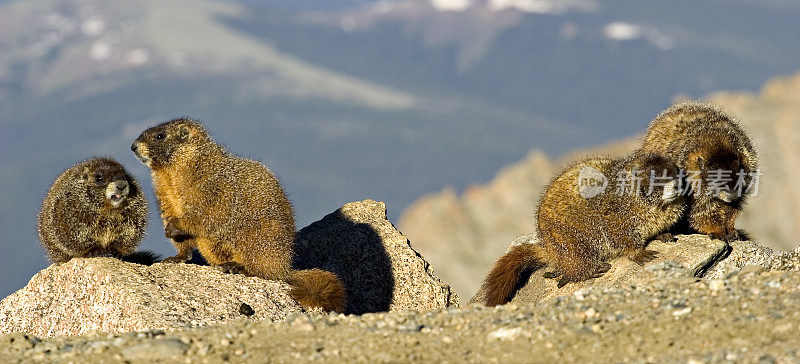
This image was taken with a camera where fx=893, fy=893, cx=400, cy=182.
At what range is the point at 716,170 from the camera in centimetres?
1444

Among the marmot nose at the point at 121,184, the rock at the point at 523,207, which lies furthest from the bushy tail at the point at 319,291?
the rock at the point at 523,207

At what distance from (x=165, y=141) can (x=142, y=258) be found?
6.23 feet

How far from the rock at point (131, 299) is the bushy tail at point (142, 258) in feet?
1.66

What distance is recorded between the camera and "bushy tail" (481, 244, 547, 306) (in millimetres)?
14559

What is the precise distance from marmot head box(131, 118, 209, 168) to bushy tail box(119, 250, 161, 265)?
149cm

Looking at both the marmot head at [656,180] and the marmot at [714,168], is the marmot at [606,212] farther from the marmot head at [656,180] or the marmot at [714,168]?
the marmot at [714,168]

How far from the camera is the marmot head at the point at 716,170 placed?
1428cm

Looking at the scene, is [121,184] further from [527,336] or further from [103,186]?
[527,336]

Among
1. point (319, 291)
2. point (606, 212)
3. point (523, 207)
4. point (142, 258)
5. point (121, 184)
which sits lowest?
point (319, 291)

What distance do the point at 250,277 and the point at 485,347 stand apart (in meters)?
5.66

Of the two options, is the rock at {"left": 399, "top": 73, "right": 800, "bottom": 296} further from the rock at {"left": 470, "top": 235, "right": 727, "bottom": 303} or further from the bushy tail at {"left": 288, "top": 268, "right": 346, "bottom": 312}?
the bushy tail at {"left": 288, "top": 268, "right": 346, "bottom": 312}

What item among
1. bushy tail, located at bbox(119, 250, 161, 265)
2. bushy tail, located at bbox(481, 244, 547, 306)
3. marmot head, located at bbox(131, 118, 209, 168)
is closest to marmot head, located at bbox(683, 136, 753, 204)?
bushy tail, located at bbox(481, 244, 547, 306)

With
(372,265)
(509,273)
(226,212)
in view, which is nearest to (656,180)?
(509,273)

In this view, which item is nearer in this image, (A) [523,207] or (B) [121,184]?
(B) [121,184]
